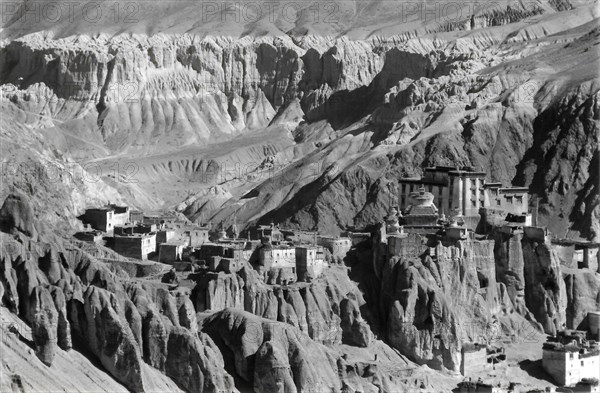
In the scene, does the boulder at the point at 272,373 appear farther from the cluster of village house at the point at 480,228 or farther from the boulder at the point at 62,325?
the cluster of village house at the point at 480,228

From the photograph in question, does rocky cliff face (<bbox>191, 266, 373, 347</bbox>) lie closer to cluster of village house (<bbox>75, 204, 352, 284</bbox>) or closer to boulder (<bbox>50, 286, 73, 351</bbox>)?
cluster of village house (<bbox>75, 204, 352, 284</bbox>)

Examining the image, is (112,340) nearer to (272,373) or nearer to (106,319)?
(106,319)

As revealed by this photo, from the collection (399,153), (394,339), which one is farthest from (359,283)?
(399,153)

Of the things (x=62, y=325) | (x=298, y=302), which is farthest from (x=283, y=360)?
(x=62, y=325)

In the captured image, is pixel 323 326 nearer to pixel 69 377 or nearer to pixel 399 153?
pixel 69 377

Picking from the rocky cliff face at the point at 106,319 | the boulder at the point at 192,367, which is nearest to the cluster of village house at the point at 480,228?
the boulder at the point at 192,367

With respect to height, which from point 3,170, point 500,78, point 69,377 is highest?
point 500,78
